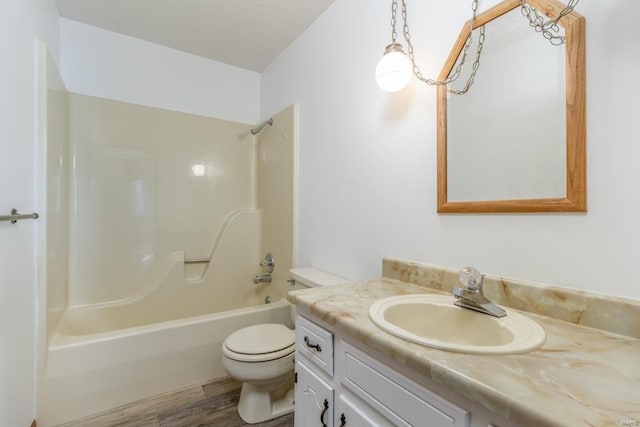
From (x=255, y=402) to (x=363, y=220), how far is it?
1160mm

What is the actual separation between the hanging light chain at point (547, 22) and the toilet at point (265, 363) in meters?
1.29

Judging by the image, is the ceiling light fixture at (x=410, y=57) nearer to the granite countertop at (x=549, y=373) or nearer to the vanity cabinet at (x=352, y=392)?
the granite countertop at (x=549, y=373)

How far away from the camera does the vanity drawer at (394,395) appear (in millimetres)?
587

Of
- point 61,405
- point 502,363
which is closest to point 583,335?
point 502,363

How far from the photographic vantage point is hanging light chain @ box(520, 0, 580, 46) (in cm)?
79

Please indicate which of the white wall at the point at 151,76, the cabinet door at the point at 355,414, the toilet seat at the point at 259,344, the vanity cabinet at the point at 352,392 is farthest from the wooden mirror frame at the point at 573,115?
the white wall at the point at 151,76

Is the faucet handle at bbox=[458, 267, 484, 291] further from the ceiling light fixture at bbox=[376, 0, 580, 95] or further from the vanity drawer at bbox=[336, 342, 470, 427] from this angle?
the ceiling light fixture at bbox=[376, 0, 580, 95]

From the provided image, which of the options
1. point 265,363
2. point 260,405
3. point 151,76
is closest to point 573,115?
point 265,363

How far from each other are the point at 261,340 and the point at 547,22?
179 centimetres

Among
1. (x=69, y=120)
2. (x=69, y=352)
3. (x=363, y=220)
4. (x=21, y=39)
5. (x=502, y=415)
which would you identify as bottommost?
(x=69, y=352)

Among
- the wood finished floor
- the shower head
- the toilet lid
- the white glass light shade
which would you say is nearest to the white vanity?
the toilet lid

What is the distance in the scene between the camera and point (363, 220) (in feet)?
4.94

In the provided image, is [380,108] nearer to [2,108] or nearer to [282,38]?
[282,38]

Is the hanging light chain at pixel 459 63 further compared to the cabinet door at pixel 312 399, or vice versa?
the hanging light chain at pixel 459 63
